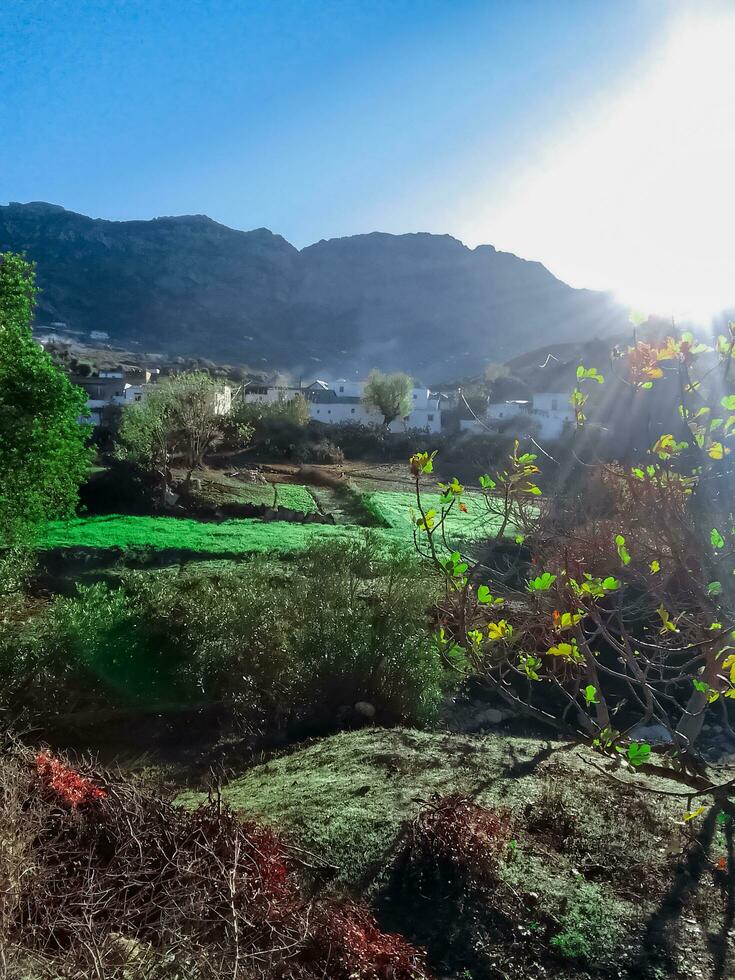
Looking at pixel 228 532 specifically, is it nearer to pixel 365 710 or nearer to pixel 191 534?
pixel 191 534

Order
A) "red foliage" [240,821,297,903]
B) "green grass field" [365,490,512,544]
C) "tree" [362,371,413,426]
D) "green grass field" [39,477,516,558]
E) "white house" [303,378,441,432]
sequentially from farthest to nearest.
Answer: "white house" [303,378,441,432], "tree" [362,371,413,426], "green grass field" [365,490,512,544], "green grass field" [39,477,516,558], "red foliage" [240,821,297,903]

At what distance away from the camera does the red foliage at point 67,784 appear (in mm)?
4861

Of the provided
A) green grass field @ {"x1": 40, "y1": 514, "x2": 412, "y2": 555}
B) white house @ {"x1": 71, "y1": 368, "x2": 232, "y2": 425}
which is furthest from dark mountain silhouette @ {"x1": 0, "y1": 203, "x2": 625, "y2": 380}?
green grass field @ {"x1": 40, "y1": 514, "x2": 412, "y2": 555}

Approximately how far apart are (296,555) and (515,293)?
188 meters

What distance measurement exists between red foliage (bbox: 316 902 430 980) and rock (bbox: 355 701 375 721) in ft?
20.0

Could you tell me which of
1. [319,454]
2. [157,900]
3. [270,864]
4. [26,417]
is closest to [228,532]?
[26,417]

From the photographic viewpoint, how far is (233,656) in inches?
404

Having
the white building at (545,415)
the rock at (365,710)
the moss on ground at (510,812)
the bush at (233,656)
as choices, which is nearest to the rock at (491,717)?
the bush at (233,656)

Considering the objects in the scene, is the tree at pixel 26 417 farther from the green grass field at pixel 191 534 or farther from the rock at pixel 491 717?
the rock at pixel 491 717

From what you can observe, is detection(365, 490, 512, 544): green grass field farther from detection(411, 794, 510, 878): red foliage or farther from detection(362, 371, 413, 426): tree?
detection(362, 371, 413, 426): tree

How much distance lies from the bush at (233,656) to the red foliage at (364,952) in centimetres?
603

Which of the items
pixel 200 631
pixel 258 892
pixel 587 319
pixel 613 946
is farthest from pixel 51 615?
pixel 587 319

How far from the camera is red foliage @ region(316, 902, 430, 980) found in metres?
3.66

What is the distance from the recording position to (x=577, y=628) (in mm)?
5188
